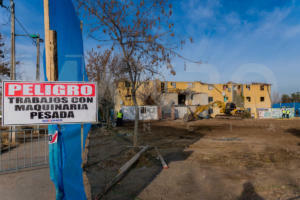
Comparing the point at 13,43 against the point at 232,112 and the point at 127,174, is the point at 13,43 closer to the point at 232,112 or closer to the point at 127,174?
the point at 127,174

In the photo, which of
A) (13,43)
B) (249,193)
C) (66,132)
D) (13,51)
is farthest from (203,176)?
(13,43)

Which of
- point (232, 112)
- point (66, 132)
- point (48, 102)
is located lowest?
point (232, 112)

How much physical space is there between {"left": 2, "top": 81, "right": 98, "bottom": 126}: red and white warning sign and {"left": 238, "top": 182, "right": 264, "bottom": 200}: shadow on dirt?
3.74 m

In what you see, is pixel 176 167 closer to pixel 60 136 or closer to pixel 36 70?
pixel 60 136

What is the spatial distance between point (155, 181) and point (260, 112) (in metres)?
34.5

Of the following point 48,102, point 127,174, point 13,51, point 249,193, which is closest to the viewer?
point 48,102

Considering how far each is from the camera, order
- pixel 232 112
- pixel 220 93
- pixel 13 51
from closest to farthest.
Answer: pixel 13 51 → pixel 232 112 → pixel 220 93

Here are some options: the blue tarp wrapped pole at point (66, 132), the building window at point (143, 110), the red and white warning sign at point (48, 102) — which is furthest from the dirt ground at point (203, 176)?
the building window at point (143, 110)

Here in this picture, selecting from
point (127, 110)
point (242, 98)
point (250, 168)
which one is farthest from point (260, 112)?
point (250, 168)

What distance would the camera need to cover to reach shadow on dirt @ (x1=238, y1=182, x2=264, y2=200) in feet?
14.2

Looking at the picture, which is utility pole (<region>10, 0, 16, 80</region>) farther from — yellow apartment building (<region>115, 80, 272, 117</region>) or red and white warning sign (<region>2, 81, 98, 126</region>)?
yellow apartment building (<region>115, 80, 272, 117</region>)

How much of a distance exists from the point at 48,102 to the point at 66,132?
1.90 ft

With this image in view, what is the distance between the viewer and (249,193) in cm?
455

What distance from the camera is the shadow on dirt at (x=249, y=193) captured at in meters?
4.32
